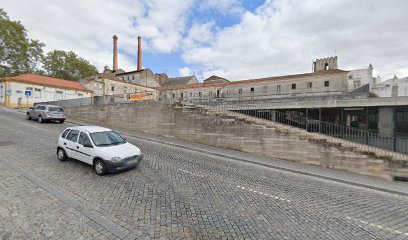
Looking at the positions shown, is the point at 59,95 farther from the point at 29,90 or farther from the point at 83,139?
the point at 83,139

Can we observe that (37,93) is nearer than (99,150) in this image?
No

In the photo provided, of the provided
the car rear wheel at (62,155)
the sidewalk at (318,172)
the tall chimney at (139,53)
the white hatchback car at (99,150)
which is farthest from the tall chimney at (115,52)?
the car rear wheel at (62,155)

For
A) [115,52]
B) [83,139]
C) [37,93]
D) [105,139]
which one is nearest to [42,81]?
[37,93]

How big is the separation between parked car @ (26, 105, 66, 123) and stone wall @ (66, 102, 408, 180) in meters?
3.89

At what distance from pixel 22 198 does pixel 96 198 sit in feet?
5.56

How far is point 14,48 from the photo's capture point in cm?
3534

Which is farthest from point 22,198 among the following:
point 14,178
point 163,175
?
point 163,175

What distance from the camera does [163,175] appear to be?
664 centimetres

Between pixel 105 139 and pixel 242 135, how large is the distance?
25.7 ft

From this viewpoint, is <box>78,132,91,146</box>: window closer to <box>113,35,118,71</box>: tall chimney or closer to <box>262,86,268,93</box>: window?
<box>262,86,268,93</box>: window

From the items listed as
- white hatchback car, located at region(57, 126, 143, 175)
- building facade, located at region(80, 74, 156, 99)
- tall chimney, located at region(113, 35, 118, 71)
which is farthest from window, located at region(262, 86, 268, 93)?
tall chimney, located at region(113, 35, 118, 71)

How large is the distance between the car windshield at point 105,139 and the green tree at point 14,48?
140 ft

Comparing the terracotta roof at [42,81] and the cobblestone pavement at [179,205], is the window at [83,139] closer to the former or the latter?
the cobblestone pavement at [179,205]

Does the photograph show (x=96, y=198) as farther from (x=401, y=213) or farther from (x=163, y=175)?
(x=401, y=213)
